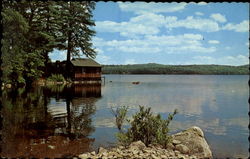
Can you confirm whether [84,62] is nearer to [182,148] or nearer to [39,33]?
[39,33]

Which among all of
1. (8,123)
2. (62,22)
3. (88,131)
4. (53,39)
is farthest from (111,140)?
(62,22)

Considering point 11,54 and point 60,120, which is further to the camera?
point 11,54

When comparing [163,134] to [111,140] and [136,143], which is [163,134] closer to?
[136,143]

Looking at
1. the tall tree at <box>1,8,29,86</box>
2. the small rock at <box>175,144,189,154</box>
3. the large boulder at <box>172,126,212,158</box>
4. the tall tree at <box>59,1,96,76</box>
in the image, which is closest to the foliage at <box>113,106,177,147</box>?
the small rock at <box>175,144,189,154</box>

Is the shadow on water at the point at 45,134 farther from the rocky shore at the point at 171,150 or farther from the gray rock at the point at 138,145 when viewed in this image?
the gray rock at the point at 138,145

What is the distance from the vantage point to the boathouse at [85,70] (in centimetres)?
4962

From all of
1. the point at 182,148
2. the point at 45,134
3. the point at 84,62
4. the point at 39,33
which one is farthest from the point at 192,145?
the point at 84,62

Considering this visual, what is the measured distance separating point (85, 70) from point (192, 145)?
4371 cm

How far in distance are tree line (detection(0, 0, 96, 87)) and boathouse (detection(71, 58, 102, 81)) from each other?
2.42 m

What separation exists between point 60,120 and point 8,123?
9.06 ft

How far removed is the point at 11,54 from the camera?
27.0m

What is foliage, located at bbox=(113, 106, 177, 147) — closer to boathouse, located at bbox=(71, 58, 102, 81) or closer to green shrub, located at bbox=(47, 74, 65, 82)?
green shrub, located at bbox=(47, 74, 65, 82)

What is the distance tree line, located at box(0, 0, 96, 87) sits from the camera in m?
27.0

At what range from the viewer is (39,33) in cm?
3847
